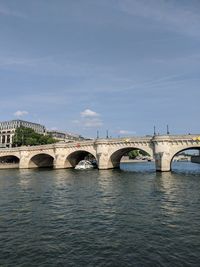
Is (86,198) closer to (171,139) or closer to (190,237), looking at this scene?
(190,237)

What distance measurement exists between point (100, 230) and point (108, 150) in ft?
189

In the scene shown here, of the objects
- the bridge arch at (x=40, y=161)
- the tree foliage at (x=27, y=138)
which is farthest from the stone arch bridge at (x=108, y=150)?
the tree foliage at (x=27, y=138)

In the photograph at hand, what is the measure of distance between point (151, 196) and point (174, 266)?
20595 mm

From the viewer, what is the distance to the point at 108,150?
78500 millimetres

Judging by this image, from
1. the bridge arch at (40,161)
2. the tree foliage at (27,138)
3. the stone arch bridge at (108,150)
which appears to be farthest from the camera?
the tree foliage at (27,138)

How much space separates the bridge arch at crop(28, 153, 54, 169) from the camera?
9806 centimetres

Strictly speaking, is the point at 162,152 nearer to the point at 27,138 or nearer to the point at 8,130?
the point at 27,138

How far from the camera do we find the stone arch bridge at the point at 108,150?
6694cm

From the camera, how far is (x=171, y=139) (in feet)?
221

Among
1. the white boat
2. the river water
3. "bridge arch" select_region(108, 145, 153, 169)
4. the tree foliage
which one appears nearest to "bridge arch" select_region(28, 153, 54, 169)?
the white boat

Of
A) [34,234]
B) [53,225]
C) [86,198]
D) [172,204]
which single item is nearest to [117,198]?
[86,198]

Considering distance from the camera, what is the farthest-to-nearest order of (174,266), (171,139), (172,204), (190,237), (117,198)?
(171,139) < (117,198) < (172,204) < (190,237) < (174,266)

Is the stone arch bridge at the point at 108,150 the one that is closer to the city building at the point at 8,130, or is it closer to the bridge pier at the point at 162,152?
the bridge pier at the point at 162,152

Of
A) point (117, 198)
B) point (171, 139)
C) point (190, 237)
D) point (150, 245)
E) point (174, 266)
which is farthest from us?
point (171, 139)
